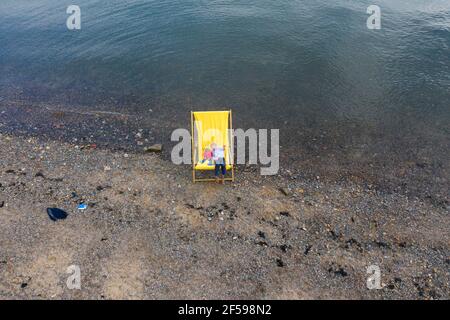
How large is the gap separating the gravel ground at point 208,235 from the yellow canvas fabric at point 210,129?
3.93ft

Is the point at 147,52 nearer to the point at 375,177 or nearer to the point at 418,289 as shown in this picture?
the point at 375,177

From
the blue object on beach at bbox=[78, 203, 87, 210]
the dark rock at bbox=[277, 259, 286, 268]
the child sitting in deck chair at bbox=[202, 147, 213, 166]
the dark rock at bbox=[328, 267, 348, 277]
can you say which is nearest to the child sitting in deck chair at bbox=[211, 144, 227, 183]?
the child sitting in deck chair at bbox=[202, 147, 213, 166]

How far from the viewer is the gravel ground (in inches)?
344

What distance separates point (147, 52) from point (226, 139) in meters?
11.0

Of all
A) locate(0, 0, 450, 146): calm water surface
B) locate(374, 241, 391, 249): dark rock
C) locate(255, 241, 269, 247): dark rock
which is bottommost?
locate(374, 241, 391, 249): dark rock

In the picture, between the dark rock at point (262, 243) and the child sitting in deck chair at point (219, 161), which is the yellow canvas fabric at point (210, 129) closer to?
the child sitting in deck chair at point (219, 161)

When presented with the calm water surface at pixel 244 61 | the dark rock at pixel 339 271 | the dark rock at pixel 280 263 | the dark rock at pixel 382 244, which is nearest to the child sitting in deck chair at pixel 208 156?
the calm water surface at pixel 244 61

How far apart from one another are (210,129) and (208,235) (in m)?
4.37

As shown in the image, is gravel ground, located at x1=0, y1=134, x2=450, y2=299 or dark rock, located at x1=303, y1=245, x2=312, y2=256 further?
dark rock, located at x1=303, y1=245, x2=312, y2=256

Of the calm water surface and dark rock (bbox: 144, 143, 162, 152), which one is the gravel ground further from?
the calm water surface

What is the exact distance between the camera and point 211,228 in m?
10.1

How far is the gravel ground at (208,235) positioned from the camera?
8742 mm

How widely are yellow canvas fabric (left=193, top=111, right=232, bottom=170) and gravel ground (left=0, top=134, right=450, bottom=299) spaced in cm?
120

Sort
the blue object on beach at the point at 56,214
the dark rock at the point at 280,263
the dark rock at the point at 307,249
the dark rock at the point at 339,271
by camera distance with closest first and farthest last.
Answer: the dark rock at the point at 339,271, the dark rock at the point at 280,263, the dark rock at the point at 307,249, the blue object on beach at the point at 56,214
